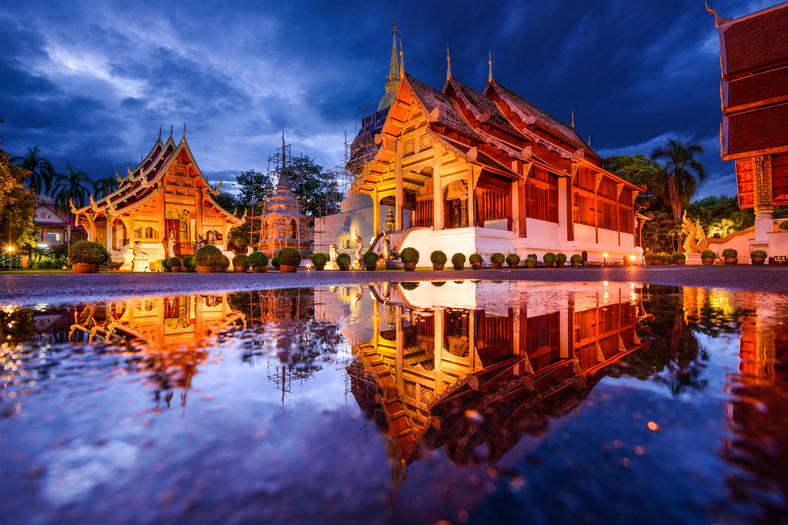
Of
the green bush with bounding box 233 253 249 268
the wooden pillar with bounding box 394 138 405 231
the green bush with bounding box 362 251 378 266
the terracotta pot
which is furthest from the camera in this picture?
the wooden pillar with bounding box 394 138 405 231

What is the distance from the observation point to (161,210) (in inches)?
942

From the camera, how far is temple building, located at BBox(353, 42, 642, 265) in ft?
56.0

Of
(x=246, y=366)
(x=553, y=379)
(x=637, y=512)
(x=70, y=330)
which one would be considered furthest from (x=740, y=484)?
(x=70, y=330)

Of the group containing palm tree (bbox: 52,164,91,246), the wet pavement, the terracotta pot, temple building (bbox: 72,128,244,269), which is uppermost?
palm tree (bbox: 52,164,91,246)

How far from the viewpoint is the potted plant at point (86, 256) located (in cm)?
1014

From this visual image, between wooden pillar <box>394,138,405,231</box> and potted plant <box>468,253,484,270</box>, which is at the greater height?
wooden pillar <box>394,138,405,231</box>

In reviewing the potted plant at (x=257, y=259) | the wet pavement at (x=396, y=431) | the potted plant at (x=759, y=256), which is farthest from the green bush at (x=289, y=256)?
the potted plant at (x=759, y=256)

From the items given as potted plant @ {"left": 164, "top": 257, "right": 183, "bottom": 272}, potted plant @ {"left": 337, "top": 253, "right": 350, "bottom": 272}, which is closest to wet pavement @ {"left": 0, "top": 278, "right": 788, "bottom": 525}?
potted plant @ {"left": 337, "top": 253, "right": 350, "bottom": 272}

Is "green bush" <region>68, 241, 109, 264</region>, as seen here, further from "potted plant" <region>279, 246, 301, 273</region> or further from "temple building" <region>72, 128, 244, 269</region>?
"temple building" <region>72, 128, 244, 269</region>

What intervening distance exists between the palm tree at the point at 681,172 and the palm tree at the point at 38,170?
60.1m

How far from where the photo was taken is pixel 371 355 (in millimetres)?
1638

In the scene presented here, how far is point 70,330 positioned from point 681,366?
2815mm

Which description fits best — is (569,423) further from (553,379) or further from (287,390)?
(287,390)

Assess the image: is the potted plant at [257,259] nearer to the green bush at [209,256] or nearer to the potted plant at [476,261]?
the green bush at [209,256]
